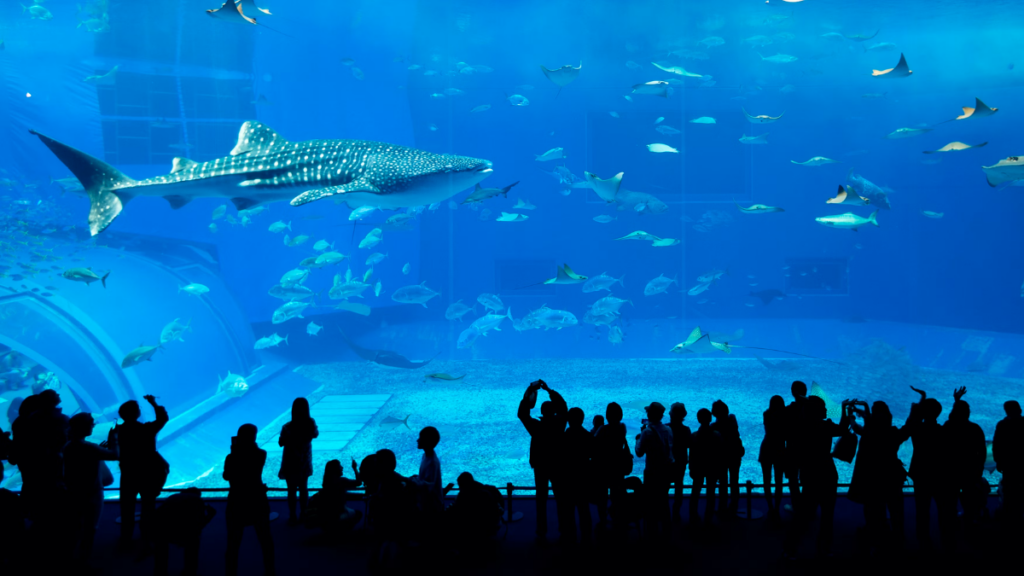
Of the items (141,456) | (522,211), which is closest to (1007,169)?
(141,456)

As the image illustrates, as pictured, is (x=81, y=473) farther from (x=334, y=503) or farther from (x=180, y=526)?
(x=334, y=503)

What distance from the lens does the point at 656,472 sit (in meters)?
3.00

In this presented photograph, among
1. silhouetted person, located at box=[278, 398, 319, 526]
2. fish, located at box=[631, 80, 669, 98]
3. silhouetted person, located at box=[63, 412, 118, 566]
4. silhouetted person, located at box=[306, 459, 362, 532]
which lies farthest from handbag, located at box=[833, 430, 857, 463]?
fish, located at box=[631, 80, 669, 98]

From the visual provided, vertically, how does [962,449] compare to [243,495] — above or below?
above

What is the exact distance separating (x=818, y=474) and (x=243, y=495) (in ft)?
9.94

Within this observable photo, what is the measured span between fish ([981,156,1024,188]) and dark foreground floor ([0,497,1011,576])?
15.6ft

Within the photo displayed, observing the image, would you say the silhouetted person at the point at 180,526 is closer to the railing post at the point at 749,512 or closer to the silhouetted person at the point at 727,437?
the silhouetted person at the point at 727,437

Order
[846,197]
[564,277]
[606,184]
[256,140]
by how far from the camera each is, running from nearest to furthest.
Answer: [256,140] → [846,197] → [606,184] → [564,277]

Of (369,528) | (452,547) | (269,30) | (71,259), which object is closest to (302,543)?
(369,528)

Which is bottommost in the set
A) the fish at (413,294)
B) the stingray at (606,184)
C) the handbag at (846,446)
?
the handbag at (846,446)

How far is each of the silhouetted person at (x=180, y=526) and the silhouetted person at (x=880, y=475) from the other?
345 cm

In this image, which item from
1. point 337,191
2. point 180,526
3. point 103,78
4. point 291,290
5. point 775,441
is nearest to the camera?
point 180,526

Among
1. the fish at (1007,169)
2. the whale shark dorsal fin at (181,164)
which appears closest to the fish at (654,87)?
the fish at (1007,169)

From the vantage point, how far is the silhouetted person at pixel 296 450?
10.7 feet
